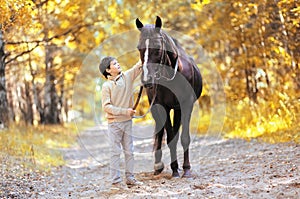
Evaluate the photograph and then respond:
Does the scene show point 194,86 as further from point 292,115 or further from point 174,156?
point 292,115

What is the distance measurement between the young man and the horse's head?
37cm


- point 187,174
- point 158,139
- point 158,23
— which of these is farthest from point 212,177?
point 158,23

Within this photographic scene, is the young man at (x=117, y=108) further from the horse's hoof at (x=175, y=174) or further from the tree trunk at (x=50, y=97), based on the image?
the tree trunk at (x=50, y=97)

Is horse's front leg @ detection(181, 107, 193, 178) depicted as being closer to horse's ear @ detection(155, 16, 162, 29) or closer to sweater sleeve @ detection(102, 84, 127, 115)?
sweater sleeve @ detection(102, 84, 127, 115)

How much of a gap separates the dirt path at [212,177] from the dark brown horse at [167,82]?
628 millimetres

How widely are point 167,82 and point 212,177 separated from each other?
1.46 m

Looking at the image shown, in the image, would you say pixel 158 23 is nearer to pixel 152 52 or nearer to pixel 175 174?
pixel 152 52

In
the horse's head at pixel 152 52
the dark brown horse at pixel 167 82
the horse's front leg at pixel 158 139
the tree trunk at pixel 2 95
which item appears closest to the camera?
the horse's head at pixel 152 52

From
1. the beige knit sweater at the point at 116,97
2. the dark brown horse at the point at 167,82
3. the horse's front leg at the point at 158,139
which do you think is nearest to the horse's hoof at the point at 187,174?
the dark brown horse at the point at 167,82

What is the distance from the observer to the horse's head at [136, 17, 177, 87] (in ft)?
16.9

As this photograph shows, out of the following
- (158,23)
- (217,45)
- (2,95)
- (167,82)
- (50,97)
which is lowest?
(167,82)

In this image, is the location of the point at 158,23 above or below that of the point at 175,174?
above

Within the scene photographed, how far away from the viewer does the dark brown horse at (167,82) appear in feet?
17.4

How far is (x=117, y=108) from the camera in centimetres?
550
